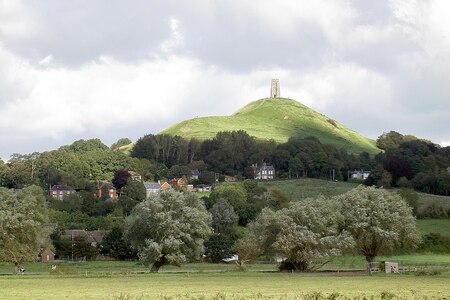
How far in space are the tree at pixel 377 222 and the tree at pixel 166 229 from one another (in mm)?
16933

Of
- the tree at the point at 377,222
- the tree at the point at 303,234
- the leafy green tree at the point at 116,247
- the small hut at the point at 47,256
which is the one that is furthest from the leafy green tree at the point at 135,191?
the tree at the point at 377,222

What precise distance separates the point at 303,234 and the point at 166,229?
1527 cm

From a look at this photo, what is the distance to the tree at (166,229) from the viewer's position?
287 feet

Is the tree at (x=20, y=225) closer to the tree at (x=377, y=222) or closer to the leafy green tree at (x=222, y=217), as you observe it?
the tree at (x=377, y=222)

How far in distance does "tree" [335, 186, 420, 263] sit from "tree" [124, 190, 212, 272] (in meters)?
16.9

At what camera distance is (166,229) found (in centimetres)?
8856

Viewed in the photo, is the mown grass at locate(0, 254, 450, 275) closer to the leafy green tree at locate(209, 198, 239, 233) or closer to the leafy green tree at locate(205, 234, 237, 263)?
the leafy green tree at locate(205, 234, 237, 263)

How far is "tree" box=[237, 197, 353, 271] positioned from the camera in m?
86.8

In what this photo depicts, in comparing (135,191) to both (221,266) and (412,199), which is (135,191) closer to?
(412,199)

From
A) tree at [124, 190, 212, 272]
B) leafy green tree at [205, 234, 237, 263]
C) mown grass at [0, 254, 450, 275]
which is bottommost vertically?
mown grass at [0, 254, 450, 275]

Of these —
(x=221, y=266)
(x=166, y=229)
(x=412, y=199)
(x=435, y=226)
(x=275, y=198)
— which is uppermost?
(x=275, y=198)

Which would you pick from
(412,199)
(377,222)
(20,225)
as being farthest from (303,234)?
(412,199)

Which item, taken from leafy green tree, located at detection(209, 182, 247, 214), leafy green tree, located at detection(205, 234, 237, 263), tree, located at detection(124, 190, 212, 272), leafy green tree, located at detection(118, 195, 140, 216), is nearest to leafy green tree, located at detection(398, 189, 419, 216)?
leafy green tree, located at detection(209, 182, 247, 214)

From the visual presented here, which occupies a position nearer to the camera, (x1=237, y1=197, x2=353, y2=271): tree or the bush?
(x1=237, y1=197, x2=353, y2=271): tree
